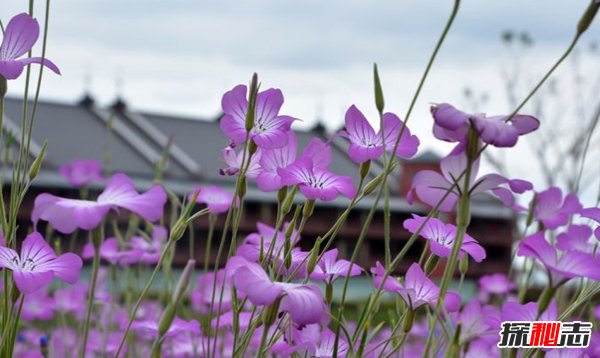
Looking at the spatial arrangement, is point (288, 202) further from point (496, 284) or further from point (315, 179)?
point (496, 284)

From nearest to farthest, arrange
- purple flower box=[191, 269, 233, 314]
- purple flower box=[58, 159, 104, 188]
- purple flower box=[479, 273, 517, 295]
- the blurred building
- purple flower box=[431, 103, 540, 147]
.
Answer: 1. purple flower box=[431, 103, 540, 147]
2. purple flower box=[191, 269, 233, 314]
3. purple flower box=[58, 159, 104, 188]
4. purple flower box=[479, 273, 517, 295]
5. the blurred building

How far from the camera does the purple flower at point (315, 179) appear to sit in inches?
33.3

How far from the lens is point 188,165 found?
20500 mm

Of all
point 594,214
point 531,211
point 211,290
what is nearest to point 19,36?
point 594,214

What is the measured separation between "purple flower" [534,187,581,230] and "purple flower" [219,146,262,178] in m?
0.47

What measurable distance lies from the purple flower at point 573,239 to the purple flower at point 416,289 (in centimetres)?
12

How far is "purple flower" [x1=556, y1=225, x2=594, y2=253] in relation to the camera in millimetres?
870

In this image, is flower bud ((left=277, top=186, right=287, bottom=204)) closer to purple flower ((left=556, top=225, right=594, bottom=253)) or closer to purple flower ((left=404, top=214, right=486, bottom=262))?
purple flower ((left=404, top=214, right=486, bottom=262))

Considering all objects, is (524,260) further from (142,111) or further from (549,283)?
(142,111)

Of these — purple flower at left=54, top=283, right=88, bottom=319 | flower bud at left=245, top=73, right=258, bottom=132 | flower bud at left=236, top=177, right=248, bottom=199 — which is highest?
flower bud at left=245, top=73, right=258, bottom=132

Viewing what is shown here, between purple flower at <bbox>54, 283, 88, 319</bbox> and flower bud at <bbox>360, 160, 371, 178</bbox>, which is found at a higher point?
flower bud at <bbox>360, 160, 371, 178</bbox>

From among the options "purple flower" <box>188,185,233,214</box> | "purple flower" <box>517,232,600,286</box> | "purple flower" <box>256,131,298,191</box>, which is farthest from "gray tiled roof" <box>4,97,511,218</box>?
"purple flower" <box>517,232,600,286</box>

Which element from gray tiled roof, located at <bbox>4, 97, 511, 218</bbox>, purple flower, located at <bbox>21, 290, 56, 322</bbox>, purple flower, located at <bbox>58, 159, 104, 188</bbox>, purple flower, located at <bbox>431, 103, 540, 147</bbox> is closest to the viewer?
purple flower, located at <bbox>431, 103, 540, 147</bbox>

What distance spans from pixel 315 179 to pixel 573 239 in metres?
0.25
